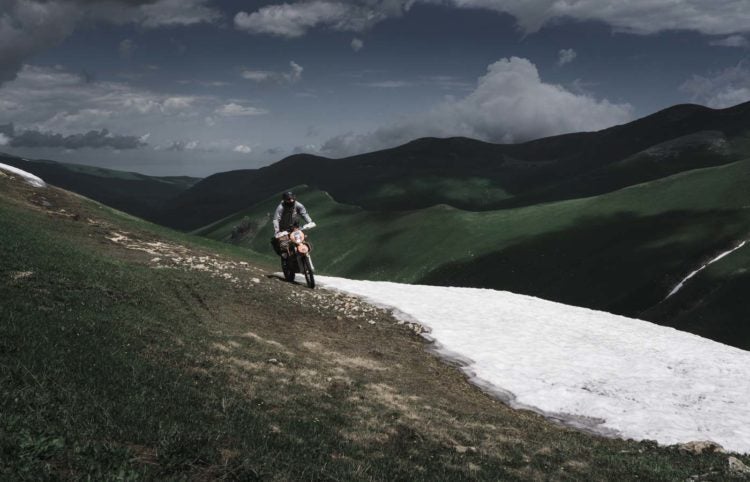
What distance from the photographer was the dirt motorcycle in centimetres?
2939

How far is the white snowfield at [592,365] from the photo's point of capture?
658 inches

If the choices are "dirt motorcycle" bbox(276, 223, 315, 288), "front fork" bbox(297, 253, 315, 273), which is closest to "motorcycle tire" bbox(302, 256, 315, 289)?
"dirt motorcycle" bbox(276, 223, 315, 288)

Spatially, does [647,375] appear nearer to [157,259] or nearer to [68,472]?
[68,472]

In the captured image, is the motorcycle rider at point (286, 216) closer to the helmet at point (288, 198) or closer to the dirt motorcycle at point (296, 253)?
the helmet at point (288, 198)

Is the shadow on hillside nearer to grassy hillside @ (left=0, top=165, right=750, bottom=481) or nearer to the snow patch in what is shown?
the snow patch

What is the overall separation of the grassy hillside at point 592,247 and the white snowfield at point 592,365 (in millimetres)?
53539

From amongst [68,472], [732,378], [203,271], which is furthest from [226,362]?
[732,378]

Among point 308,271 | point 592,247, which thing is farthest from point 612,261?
point 308,271

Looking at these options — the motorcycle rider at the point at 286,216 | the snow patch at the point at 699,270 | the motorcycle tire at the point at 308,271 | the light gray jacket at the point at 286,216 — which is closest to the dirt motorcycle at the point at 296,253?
the motorcycle tire at the point at 308,271

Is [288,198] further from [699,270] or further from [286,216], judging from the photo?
[699,270]

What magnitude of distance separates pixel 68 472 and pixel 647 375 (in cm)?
2055

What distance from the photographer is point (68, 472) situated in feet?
21.2

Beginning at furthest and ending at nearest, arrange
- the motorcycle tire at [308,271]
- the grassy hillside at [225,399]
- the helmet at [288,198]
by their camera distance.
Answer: the motorcycle tire at [308,271], the helmet at [288,198], the grassy hillside at [225,399]

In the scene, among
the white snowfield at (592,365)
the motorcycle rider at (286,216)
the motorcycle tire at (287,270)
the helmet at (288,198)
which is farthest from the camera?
the motorcycle tire at (287,270)
